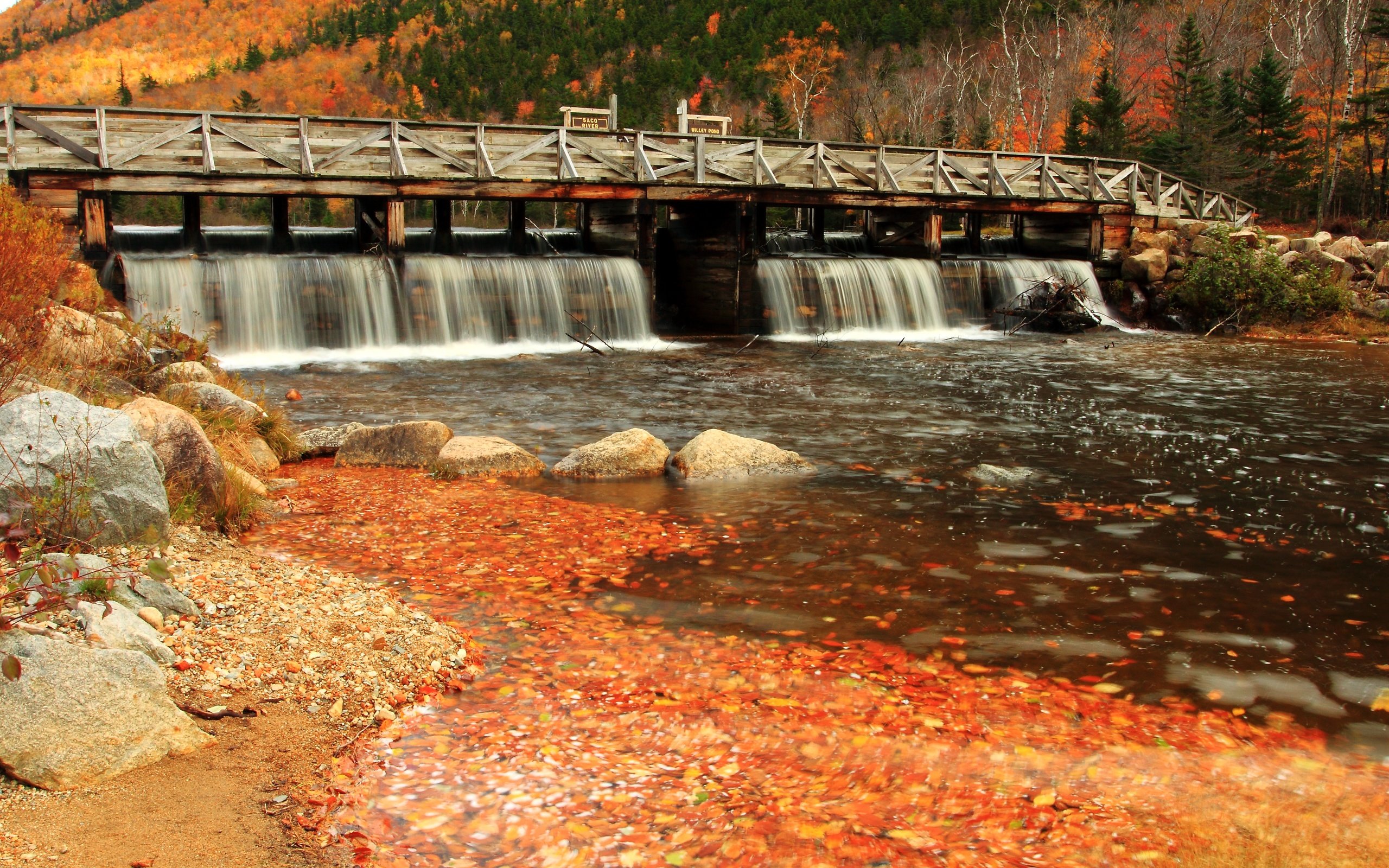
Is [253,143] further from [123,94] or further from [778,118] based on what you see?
[123,94]

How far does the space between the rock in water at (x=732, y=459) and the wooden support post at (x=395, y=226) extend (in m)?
12.9

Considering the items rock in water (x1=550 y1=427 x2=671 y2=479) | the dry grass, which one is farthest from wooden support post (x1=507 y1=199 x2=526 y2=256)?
the dry grass

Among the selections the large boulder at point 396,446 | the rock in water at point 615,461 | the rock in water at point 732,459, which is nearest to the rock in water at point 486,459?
the large boulder at point 396,446

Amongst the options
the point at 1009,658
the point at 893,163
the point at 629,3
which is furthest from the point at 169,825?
the point at 629,3

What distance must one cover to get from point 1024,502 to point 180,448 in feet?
23.7

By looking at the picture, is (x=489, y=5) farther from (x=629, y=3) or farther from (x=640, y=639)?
(x=640, y=639)

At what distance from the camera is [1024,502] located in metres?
10.3

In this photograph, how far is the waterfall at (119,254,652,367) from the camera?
2009 centimetres

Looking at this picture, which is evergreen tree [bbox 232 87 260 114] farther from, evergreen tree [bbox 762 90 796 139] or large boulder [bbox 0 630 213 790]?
large boulder [bbox 0 630 213 790]

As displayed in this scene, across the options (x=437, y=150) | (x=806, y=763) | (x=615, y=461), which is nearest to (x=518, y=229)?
(x=437, y=150)

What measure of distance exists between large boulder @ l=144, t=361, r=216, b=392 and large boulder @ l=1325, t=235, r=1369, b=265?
26.3 metres

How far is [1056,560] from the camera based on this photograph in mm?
8516

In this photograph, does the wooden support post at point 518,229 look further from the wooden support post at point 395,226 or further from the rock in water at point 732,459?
the rock in water at point 732,459

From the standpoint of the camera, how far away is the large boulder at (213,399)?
36.1 ft
